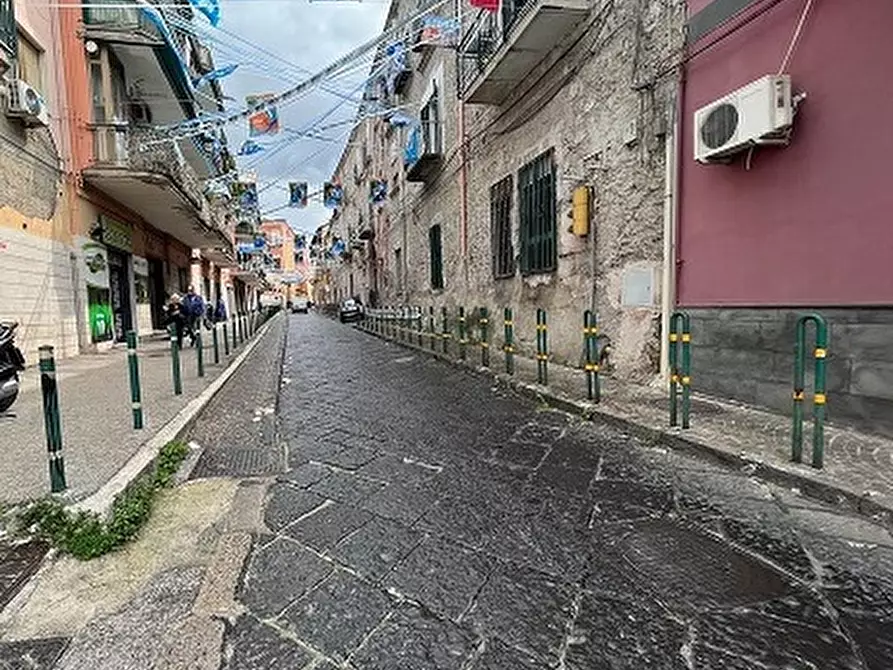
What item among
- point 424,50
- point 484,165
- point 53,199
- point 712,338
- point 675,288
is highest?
point 424,50

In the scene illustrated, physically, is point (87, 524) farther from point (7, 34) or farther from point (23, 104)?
point (7, 34)

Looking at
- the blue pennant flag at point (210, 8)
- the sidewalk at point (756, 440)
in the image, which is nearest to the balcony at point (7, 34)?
the blue pennant flag at point (210, 8)

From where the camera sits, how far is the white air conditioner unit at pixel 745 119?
4719 mm

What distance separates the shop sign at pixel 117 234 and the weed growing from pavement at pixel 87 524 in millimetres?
11576

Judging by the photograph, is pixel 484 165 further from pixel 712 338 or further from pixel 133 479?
pixel 133 479

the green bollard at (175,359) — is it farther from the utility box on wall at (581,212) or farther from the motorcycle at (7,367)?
the utility box on wall at (581,212)

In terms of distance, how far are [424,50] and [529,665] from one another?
17.0 metres

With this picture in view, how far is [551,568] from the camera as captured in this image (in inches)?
102

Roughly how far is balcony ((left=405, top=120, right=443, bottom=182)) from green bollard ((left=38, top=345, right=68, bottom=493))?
12663 millimetres

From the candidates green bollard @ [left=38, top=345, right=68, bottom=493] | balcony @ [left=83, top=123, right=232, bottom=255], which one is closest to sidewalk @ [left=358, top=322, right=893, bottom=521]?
green bollard @ [left=38, top=345, right=68, bottom=493]

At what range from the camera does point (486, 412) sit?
6.09 metres

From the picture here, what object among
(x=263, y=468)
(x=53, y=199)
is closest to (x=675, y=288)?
(x=263, y=468)

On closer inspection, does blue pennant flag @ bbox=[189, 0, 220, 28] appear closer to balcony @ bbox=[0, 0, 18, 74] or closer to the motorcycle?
balcony @ bbox=[0, 0, 18, 74]

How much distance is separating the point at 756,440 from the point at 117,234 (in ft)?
47.7
